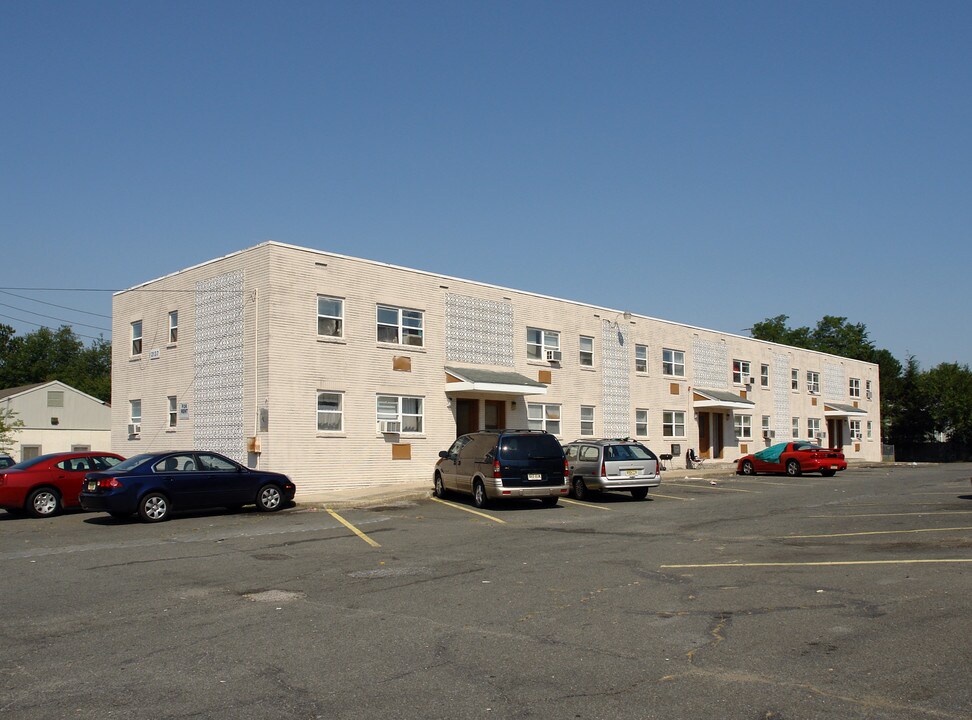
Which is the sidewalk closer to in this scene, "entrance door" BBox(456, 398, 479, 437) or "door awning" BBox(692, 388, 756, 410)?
"entrance door" BBox(456, 398, 479, 437)

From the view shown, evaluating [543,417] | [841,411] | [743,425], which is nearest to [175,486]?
[543,417]

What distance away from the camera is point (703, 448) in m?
41.5

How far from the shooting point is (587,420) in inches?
1362

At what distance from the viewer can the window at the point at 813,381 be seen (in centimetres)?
5044

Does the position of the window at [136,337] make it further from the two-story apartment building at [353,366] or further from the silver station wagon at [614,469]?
the silver station wagon at [614,469]

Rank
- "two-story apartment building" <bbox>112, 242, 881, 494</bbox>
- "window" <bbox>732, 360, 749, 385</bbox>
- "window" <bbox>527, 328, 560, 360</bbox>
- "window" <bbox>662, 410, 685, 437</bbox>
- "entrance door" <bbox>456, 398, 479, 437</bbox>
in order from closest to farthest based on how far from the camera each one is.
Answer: "two-story apartment building" <bbox>112, 242, 881, 494</bbox> < "entrance door" <bbox>456, 398, 479, 437</bbox> < "window" <bbox>527, 328, 560, 360</bbox> < "window" <bbox>662, 410, 685, 437</bbox> < "window" <bbox>732, 360, 749, 385</bbox>

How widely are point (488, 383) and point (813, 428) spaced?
1132 inches

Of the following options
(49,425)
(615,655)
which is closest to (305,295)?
(615,655)

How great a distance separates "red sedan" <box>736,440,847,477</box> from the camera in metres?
34.6

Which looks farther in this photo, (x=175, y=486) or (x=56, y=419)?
(x=56, y=419)

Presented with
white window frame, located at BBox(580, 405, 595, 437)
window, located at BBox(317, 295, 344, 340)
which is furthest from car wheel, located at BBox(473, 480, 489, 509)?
white window frame, located at BBox(580, 405, 595, 437)

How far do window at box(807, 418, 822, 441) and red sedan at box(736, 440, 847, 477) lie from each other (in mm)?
14439

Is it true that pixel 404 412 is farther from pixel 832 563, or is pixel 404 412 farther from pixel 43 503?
pixel 832 563

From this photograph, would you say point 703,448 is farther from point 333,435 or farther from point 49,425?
point 49,425
